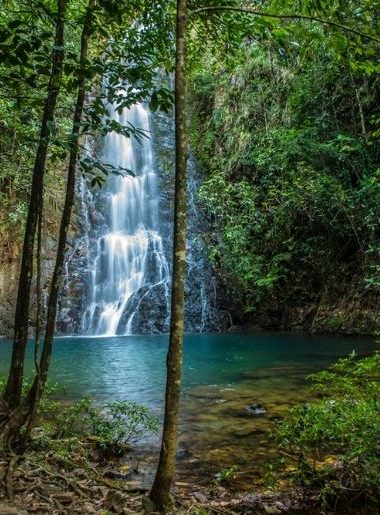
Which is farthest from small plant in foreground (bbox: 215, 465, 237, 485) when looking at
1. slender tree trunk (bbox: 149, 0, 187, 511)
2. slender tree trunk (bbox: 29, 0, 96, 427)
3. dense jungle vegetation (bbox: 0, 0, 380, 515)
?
slender tree trunk (bbox: 29, 0, 96, 427)

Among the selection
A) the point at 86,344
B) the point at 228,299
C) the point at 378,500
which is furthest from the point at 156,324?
the point at 378,500

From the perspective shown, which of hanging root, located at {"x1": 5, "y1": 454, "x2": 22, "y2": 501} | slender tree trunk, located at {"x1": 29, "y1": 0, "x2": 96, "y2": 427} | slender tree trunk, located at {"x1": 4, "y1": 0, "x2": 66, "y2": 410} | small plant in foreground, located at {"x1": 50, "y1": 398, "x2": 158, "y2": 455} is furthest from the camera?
small plant in foreground, located at {"x1": 50, "y1": 398, "x2": 158, "y2": 455}

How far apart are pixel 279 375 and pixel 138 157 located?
17375 mm

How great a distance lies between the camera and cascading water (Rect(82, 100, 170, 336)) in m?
18.6

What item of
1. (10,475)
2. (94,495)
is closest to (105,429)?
(94,495)

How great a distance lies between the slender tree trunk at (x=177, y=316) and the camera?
312 centimetres

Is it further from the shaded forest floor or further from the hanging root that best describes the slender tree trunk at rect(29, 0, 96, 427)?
the shaded forest floor

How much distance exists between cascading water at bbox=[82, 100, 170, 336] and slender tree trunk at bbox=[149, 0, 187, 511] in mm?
14071

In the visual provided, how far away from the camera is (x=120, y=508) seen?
3.20 meters

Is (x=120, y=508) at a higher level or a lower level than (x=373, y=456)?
lower

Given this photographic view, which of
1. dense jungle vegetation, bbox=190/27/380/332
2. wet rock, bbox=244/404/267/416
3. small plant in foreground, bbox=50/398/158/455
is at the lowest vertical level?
wet rock, bbox=244/404/267/416

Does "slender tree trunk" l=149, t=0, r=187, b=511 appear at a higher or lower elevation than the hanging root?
higher

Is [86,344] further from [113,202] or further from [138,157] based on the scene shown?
[138,157]

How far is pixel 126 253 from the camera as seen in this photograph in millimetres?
20188
